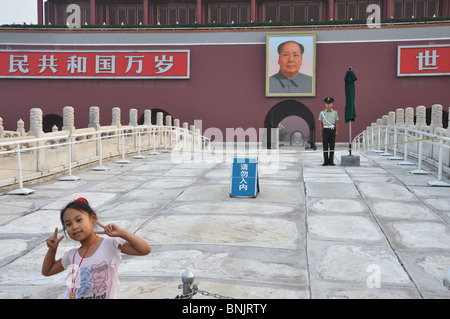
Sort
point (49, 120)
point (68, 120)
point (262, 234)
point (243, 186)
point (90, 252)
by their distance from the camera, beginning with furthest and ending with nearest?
1. point (49, 120)
2. point (68, 120)
3. point (243, 186)
4. point (262, 234)
5. point (90, 252)

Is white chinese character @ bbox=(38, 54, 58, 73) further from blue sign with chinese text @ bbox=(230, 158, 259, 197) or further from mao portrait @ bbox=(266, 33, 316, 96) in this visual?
blue sign with chinese text @ bbox=(230, 158, 259, 197)

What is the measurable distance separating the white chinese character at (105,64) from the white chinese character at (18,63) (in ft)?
12.4

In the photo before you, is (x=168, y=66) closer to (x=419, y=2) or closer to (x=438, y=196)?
(x=419, y=2)

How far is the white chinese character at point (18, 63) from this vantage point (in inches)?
1006

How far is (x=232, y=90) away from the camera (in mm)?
25172

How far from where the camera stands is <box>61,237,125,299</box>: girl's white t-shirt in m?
2.62

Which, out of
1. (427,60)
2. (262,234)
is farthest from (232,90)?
→ (262,234)

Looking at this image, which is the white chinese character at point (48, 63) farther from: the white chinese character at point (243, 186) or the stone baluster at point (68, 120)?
the white chinese character at point (243, 186)

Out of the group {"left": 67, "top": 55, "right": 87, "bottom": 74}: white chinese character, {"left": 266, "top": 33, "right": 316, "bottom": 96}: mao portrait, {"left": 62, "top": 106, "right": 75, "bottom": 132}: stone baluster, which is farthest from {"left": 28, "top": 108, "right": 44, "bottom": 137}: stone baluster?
{"left": 67, "top": 55, "right": 87, "bottom": 74}: white chinese character

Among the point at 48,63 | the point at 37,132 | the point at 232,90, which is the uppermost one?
the point at 48,63

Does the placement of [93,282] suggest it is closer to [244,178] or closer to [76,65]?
[244,178]

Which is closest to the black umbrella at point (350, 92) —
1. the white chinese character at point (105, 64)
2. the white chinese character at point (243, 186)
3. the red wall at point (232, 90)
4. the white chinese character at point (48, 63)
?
the white chinese character at point (243, 186)

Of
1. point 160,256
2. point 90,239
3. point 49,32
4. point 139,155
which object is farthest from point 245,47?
point 90,239

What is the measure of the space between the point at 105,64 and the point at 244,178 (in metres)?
19.3
